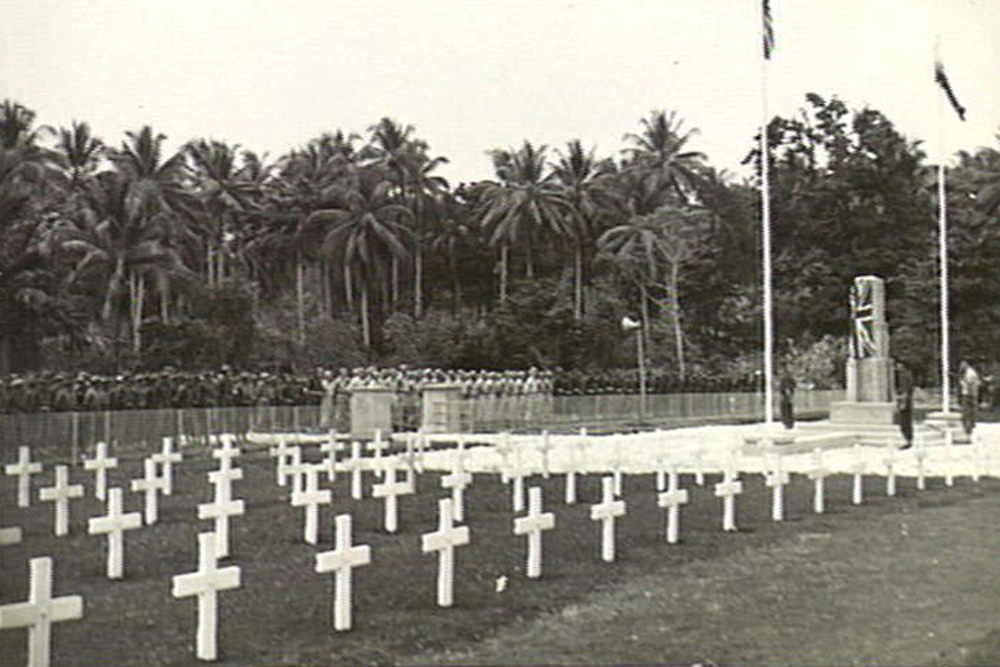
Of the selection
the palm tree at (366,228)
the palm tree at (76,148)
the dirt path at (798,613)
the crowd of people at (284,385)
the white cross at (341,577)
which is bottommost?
the dirt path at (798,613)

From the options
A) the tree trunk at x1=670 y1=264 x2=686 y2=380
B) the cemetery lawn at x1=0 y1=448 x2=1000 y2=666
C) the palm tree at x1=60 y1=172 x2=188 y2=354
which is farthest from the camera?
the tree trunk at x1=670 y1=264 x2=686 y2=380

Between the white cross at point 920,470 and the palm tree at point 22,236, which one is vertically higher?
the palm tree at point 22,236

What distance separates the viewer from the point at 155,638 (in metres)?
4.73

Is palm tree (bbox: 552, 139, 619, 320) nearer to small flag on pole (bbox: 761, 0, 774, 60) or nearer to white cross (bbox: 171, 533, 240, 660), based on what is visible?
small flag on pole (bbox: 761, 0, 774, 60)

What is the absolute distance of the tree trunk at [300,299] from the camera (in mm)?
25031

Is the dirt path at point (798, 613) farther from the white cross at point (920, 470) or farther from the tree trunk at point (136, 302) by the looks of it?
the tree trunk at point (136, 302)

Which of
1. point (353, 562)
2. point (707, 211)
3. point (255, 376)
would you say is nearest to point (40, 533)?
point (353, 562)

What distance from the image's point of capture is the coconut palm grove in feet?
48.5

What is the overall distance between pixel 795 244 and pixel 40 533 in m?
26.7

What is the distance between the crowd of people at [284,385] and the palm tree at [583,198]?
62.1 inches

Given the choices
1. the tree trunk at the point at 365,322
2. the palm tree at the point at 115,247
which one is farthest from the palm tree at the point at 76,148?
the tree trunk at the point at 365,322

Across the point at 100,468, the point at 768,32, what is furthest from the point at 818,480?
the point at 100,468

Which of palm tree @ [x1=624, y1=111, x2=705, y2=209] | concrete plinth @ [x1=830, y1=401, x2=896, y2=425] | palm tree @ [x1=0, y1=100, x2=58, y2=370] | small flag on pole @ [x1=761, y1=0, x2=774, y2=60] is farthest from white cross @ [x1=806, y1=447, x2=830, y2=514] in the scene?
palm tree @ [x1=624, y1=111, x2=705, y2=209]

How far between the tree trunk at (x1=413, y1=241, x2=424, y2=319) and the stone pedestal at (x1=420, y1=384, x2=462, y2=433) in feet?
7.08
